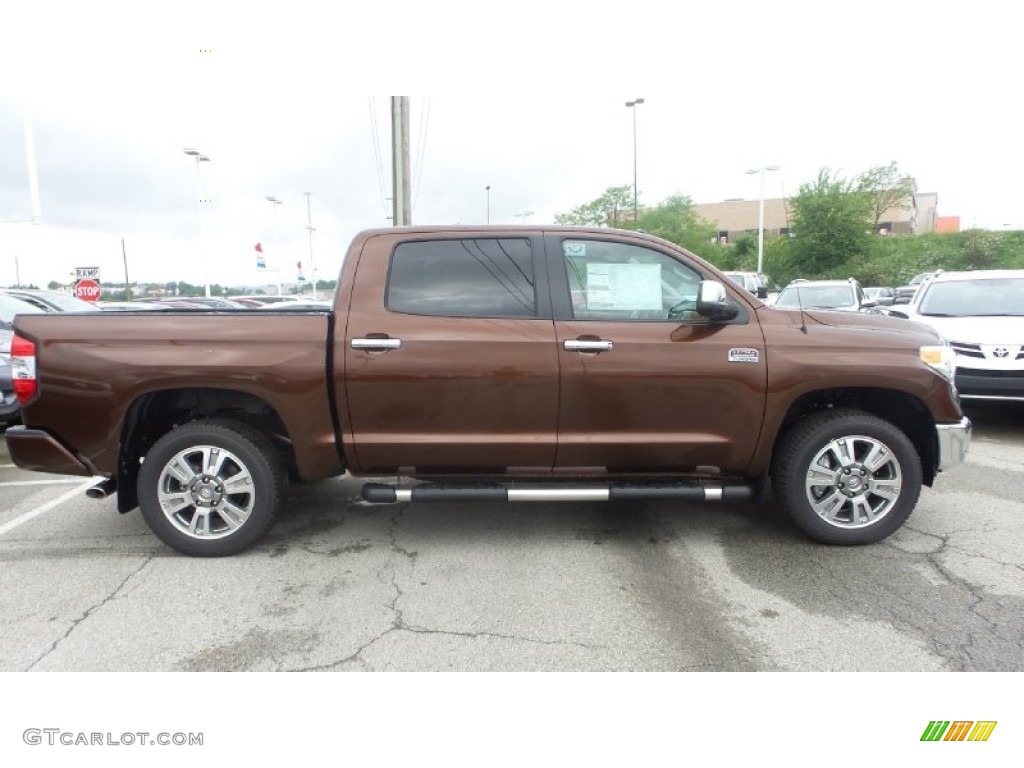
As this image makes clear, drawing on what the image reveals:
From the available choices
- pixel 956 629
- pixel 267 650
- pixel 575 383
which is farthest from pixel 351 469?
pixel 956 629

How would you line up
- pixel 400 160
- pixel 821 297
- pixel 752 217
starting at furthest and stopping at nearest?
1. pixel 752 217
2. pixel 400 160
3. pixel 821 297

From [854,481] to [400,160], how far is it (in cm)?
1123

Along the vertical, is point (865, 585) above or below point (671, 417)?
below

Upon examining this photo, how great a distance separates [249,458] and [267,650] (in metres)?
1.18

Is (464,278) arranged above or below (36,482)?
above

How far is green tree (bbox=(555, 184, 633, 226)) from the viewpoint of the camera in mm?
44375

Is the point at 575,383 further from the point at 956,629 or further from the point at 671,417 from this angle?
the point at 956,629

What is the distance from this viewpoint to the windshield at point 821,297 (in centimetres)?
1100

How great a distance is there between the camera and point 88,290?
611 inches

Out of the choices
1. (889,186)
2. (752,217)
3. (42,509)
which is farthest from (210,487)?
(752,217)

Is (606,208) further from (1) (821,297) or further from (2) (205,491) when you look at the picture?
(2) (205,491)

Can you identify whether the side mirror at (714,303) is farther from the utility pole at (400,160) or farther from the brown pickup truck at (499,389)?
the utility pole at (400,160)

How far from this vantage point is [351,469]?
147 inches

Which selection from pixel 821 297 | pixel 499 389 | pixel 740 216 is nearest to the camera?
pixel 499 389
